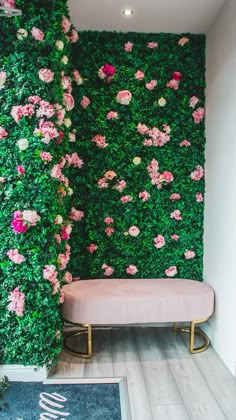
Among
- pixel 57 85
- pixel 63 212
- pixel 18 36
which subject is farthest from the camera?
pixel 63 212

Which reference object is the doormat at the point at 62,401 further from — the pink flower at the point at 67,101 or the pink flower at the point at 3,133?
the pink flower at the point at 67,101

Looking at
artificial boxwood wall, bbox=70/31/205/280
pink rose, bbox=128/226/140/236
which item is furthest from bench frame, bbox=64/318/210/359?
pink rose, bbox=128/226/140/236

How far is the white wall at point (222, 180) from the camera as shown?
2.88 meters

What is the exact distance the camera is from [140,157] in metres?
3.55

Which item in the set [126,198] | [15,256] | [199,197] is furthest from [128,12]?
[15,256]

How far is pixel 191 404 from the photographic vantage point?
249cm

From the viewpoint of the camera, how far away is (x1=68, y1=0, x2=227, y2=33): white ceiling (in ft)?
9.64

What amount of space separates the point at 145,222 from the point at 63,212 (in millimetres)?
923

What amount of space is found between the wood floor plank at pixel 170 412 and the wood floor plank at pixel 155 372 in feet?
0.15

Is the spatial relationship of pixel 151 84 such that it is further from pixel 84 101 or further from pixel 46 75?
pixel 46 75

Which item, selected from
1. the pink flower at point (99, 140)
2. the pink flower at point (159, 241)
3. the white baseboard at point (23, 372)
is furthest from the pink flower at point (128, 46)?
the white baseboard at point (23, 372)

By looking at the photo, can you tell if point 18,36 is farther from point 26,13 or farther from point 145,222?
point 145,222

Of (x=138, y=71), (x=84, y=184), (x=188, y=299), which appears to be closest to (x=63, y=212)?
(x=84, y=184)

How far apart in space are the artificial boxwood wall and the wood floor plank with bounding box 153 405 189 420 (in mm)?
1341
